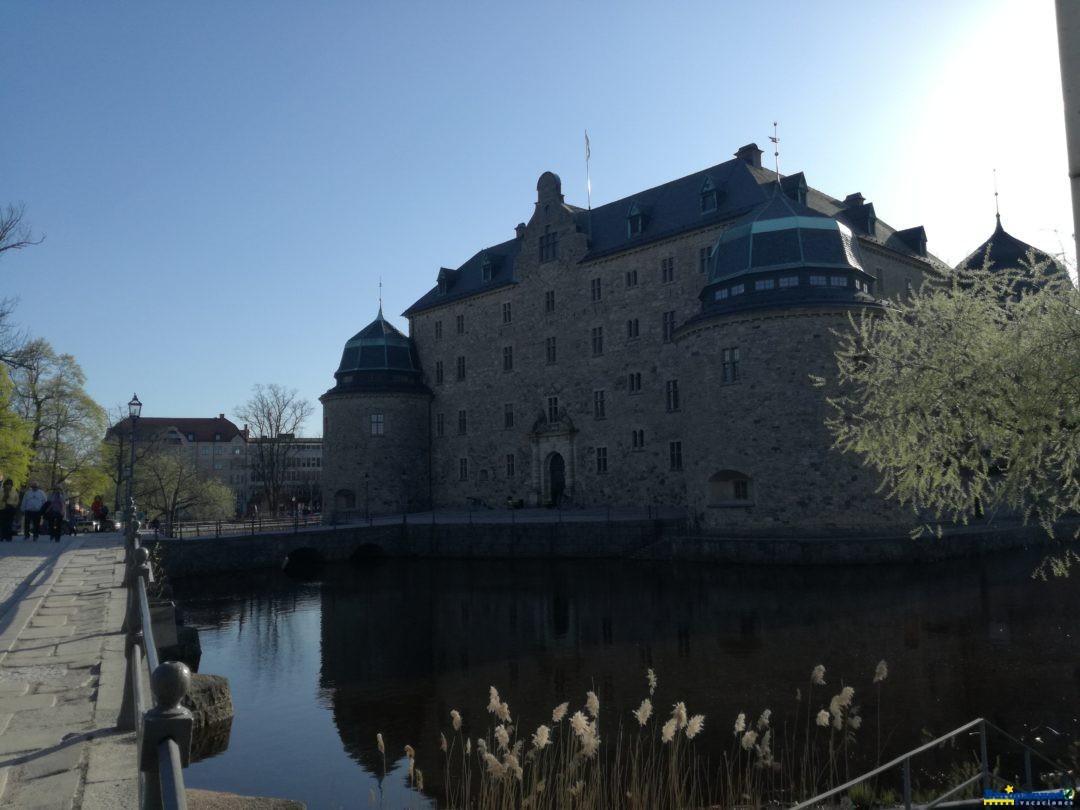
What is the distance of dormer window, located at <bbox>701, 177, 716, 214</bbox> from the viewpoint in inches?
1247

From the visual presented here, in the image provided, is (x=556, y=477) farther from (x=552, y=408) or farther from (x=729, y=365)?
(x=729, y=365)

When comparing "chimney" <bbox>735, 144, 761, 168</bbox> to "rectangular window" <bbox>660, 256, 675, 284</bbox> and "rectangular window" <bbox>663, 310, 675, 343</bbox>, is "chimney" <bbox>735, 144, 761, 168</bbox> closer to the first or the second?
"rectangular window" <bbox>660, 256, 675, 284</bbox>

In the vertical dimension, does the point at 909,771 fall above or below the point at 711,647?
above

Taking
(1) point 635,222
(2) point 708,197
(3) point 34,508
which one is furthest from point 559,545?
(3) point 34,508

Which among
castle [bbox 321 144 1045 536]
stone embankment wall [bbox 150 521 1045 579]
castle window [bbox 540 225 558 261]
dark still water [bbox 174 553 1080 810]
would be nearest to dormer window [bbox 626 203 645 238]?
castle [bbox 321 144 1045 536]

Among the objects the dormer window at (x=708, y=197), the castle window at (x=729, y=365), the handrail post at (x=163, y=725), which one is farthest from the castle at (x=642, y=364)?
the handrail post at (x=163, y=725)

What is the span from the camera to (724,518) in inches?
1000

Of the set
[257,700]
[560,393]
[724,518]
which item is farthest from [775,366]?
[257,700]

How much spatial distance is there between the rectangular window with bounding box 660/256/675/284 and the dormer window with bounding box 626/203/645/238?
7.35 ft

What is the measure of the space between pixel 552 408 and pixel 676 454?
289 inches

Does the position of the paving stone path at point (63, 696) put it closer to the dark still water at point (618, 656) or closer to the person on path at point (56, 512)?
the dark still water at point (618, 656)

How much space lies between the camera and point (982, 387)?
9.07m

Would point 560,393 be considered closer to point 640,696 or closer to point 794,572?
point 794,572

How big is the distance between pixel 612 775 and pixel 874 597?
1156 cm
